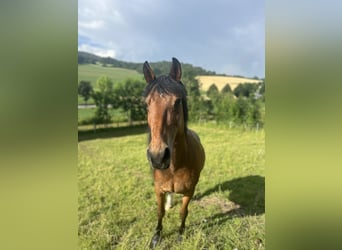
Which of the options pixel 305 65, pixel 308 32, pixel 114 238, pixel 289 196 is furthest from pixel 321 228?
pixel 114 238

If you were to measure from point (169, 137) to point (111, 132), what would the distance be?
297cm

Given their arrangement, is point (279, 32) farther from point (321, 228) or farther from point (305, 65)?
point (321, 228)

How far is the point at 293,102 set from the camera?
0.88 m

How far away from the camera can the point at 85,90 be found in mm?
3561

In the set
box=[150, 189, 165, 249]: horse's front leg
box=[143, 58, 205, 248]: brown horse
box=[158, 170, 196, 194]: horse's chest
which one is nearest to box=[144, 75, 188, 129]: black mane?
box=[143, 58, 205, 248]: brown horse

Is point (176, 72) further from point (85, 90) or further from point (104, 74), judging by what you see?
point (104, 74)

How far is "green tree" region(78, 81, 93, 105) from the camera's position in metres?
3.47

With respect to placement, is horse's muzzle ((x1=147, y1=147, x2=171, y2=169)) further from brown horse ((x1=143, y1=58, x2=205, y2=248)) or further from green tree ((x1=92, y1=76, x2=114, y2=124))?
green tree ((x1=92, y1=76, x2=114, y2=124))

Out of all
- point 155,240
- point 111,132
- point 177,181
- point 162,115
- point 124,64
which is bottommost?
point 155,240

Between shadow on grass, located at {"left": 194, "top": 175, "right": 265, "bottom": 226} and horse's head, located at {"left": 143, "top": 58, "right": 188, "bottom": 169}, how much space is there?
1455 mm

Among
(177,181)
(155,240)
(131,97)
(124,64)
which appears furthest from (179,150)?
(124,64)

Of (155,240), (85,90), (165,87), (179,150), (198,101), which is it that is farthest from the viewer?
(198,101)

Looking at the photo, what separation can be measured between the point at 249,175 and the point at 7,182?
12.2ft

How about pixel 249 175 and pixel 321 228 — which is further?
pixel 249 175
